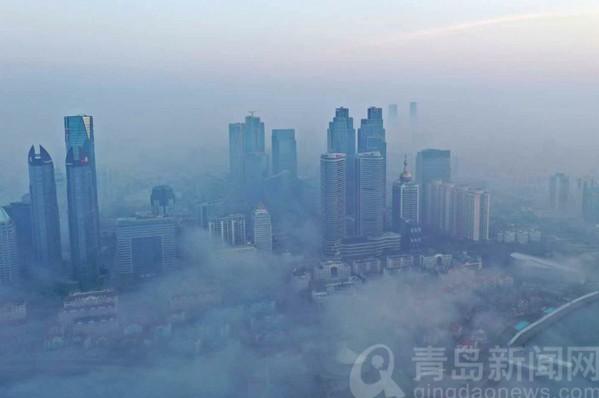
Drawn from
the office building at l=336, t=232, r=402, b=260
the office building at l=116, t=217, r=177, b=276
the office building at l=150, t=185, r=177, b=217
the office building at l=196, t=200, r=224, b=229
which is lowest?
the office building at l=336, t=232, r=402, b=260

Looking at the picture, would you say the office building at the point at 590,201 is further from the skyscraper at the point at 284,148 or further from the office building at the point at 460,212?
the skyscraper at the point at 284,148

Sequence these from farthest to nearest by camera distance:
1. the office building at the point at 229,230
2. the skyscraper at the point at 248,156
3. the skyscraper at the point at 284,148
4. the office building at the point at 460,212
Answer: the skyscraper at the point at 284,148
the skyscraper at the point at 248,156
the office building at the point at 460,212
the office building at the point at 229,230

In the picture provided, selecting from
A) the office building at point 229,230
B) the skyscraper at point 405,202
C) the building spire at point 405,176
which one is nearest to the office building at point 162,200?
the office building at point 229,230

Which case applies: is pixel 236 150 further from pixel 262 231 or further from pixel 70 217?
pixel 70 217

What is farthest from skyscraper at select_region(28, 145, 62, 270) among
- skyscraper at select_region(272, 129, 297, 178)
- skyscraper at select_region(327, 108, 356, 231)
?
skyscraper at select_region(327, 108, 356, 231)

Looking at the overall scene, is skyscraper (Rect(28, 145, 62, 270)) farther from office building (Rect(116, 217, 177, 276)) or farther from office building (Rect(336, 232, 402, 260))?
office building (Rect(336, 232, 402, 260))

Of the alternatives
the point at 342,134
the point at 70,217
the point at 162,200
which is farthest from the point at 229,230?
the point at 342,134
